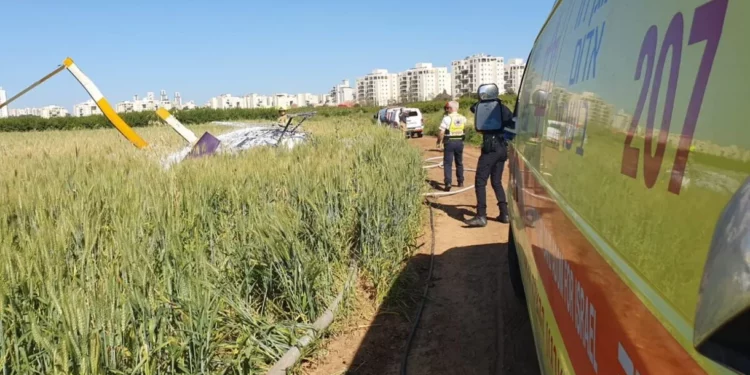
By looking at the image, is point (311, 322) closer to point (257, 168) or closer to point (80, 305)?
point (80, 305)

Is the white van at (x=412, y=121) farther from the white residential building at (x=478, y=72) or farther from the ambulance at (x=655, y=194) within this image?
the white residential building at (x=478, y=72)

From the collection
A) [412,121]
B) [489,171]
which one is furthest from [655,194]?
[412,121]

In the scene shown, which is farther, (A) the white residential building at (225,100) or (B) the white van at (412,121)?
(A) the white residential building at (225,100)

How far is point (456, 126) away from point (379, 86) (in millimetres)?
117521

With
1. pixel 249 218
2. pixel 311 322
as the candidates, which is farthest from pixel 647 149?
pixel 249 218

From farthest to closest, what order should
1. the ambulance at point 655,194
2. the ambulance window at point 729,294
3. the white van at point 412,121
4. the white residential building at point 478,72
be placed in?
the white residential building at point 478,72, the white van at point 412,121, the ambulance at point 655,194, the ambulance window at point 729,294

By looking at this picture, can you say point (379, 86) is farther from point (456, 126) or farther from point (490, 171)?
point (490, 171)

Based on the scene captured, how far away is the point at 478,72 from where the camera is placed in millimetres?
105750

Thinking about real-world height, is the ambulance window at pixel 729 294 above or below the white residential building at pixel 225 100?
above

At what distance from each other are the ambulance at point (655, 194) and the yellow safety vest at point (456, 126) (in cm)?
815

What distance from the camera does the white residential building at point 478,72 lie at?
103312 mm

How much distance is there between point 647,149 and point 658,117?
80 mm

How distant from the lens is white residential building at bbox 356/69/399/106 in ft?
→ 414

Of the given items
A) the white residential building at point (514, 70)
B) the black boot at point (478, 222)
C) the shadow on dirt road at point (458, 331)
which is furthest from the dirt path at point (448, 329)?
the white residential building at point (514, 70)
